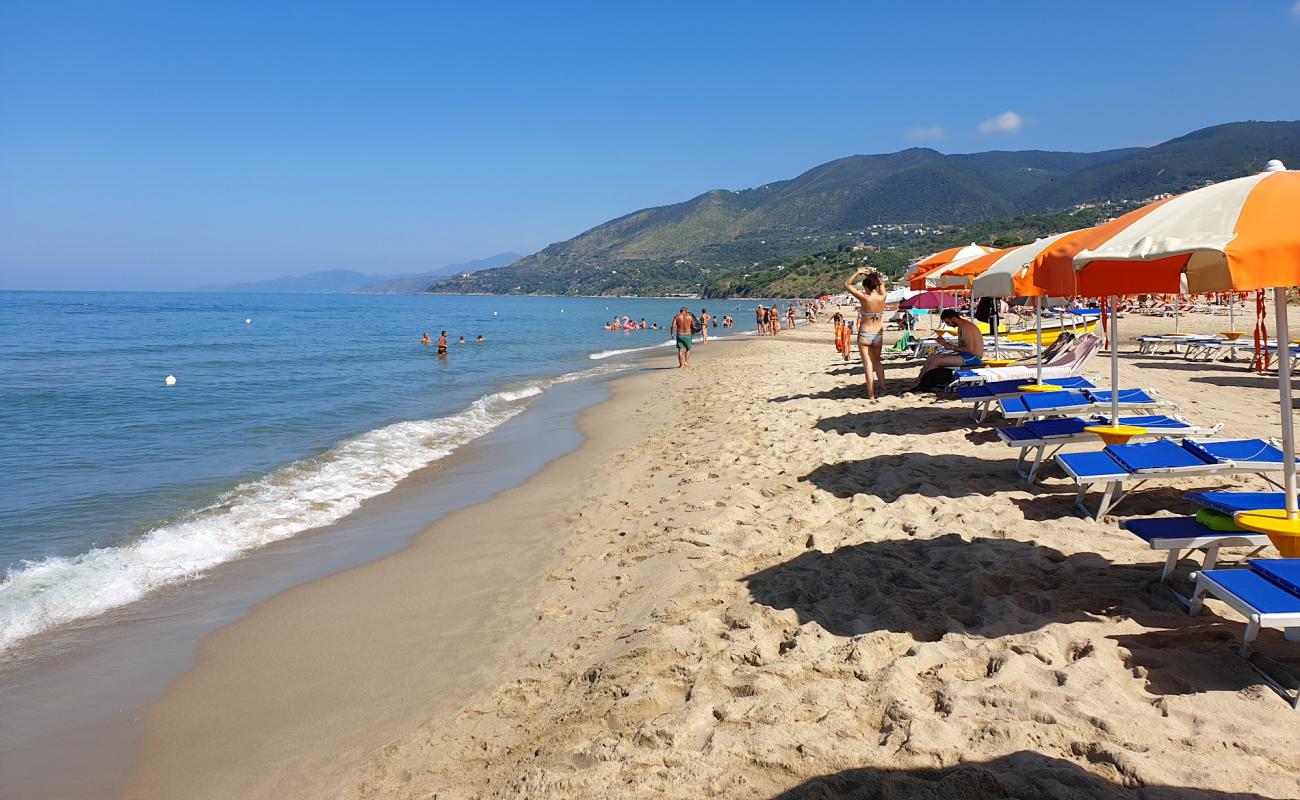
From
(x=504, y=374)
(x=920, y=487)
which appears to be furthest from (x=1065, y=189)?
(x=920, y=487)

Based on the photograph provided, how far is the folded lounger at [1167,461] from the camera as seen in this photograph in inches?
185

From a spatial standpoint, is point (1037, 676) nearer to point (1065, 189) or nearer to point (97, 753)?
point (97, 753)

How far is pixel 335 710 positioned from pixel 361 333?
46484 mm

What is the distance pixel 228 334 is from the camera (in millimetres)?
45375

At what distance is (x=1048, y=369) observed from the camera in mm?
9734

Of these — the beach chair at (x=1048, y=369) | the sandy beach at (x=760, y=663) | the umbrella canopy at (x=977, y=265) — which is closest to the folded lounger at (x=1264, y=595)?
the sandy beach at (x=760, y=663)

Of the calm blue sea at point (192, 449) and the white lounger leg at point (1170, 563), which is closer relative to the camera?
the white lounger leg at point (1170, 563)

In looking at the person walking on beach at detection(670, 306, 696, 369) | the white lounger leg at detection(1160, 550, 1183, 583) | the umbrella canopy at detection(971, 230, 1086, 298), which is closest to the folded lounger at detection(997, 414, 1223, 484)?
the umbrella canopy at detection(971, 230, 1086, 298)

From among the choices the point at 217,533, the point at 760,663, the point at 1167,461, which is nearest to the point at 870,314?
the point at 1167,461

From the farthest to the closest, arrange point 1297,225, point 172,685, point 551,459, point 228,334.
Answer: point 228,334, point 551,459, point 172,685, point 1297,225

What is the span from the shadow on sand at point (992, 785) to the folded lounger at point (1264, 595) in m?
0.72

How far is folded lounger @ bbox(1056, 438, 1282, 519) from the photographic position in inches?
185

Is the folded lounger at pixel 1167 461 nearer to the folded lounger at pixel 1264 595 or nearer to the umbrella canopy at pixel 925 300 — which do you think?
the folded lounger at pixel 1264 595

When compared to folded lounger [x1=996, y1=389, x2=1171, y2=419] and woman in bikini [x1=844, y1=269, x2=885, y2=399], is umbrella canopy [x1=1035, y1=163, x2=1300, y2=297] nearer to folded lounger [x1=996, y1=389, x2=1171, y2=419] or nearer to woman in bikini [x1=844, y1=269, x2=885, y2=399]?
folded lounger [x1=996, y1=389, x2=1171, y2=419]
